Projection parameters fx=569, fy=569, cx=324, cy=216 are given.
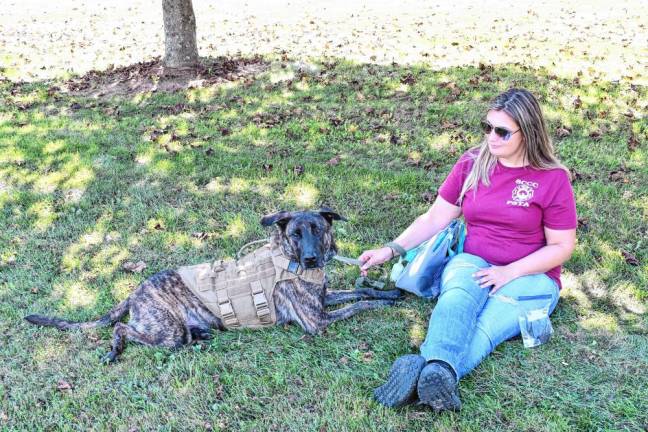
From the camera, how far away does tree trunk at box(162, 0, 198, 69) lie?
10.3 meters

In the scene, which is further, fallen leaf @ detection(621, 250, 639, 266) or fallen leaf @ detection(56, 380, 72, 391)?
fallen leaf @ detection(621, 250, 639, 266)

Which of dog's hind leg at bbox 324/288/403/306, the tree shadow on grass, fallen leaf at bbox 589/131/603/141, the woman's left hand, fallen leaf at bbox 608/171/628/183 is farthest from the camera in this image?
fallen leaf at bbox 589/131/603/141

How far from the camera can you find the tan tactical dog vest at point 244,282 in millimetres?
4422

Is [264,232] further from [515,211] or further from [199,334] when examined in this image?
[515,211]

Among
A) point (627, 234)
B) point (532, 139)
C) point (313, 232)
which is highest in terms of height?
point (532, 139)

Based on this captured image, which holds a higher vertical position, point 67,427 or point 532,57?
point 532,57

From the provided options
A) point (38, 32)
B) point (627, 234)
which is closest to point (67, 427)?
point (627, 234)

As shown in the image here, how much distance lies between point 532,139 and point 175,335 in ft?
9.99

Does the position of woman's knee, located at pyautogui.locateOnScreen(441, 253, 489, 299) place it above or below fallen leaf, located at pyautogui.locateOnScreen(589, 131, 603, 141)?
below

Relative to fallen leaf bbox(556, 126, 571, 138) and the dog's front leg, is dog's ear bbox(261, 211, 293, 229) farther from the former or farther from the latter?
fallen leaf bbox(556, 126, 571, 138)

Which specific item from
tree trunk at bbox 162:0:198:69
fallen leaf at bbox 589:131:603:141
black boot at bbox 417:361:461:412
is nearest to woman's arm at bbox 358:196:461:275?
black boot at bbox 417:361:461:412

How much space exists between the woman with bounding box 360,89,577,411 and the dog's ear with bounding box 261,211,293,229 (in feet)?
2.36

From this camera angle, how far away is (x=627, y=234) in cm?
579

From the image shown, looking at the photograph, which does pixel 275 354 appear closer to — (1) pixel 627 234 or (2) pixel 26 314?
(2) pixel 26 314
